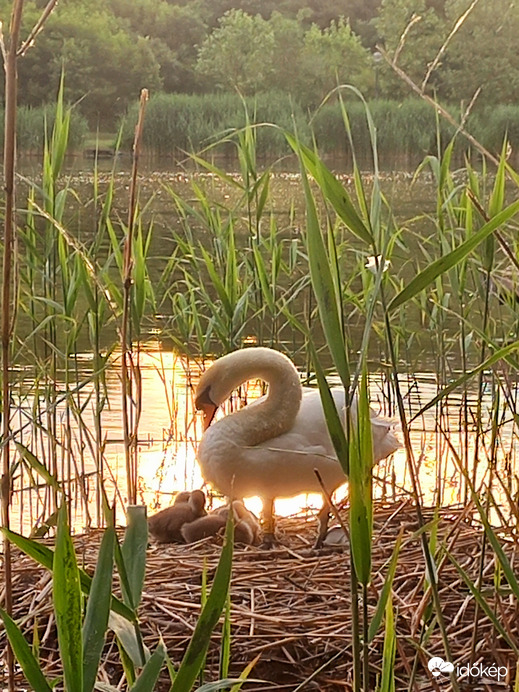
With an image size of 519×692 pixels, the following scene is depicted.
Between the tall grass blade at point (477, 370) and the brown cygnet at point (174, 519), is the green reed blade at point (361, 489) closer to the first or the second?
the tall grass blade at point (477, 370)

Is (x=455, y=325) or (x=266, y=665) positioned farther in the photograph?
(x=455, y=325)

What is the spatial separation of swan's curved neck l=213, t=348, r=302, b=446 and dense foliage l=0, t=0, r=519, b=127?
14.4 metres

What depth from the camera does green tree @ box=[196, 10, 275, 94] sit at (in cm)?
2320

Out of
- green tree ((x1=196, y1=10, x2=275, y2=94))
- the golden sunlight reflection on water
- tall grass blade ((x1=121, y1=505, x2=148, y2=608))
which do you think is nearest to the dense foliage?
green tree ((x1=196, y1=10, x2=275, y2=94))

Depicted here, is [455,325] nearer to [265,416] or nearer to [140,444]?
[140,444]

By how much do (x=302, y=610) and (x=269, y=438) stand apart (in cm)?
57

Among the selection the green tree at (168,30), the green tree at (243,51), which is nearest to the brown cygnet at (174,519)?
the green tree at (243,51)

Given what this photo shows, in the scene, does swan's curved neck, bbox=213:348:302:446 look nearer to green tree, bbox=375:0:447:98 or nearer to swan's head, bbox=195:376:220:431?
swan's head, bbox=195:376:220:431

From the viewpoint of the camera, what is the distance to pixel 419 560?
252 cm

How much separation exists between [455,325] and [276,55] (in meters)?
18.1

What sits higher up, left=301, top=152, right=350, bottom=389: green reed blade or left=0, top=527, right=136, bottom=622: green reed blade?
left=301, top=152, right=350, bottom=389: green reed blade

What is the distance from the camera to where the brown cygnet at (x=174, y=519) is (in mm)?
2861

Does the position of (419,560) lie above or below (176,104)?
below

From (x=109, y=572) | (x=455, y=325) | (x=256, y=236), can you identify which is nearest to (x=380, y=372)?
(x=455, y=325)
